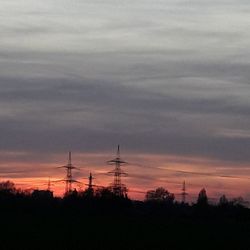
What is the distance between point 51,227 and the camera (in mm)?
73812

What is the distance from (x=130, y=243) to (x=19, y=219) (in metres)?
20.6

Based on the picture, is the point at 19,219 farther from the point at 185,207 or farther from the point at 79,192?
the point at 185,207

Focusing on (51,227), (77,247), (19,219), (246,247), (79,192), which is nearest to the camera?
(77,247)

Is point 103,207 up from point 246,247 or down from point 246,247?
up

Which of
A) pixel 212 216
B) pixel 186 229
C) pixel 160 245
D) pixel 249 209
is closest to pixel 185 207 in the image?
pixel 249 209

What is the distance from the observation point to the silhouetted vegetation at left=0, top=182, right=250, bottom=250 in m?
60.9

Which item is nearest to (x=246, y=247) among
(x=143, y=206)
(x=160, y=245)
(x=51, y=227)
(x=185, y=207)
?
(x=160, y=245)

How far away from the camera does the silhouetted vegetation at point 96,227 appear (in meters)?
60.9

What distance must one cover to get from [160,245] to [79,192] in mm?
61356

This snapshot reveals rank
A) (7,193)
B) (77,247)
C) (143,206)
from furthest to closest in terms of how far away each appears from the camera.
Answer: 1. (143,206)
2. (7,193)
3. (77,247)

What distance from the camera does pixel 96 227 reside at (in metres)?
76.5

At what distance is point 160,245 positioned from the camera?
63.8 metres

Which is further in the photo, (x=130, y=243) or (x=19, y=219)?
(x=19, y=219)

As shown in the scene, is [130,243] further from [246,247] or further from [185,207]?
[185,207]
